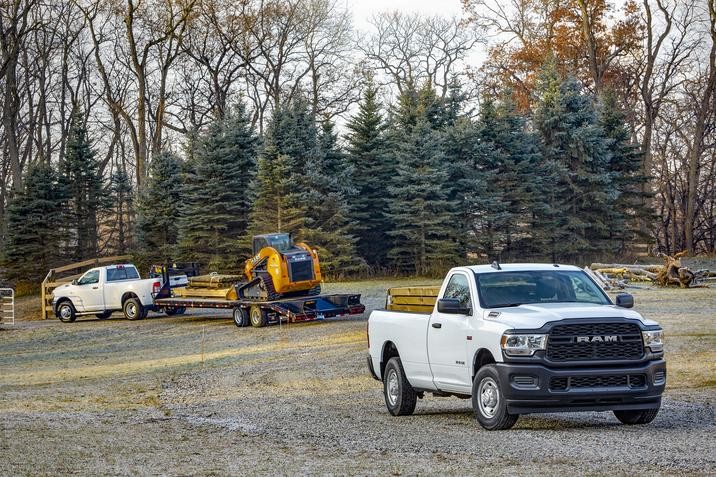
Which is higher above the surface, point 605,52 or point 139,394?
point 605,52

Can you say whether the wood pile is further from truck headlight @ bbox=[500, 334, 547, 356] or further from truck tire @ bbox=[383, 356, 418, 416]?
truck headlight @ bbox=[500, 334, 547, 356]

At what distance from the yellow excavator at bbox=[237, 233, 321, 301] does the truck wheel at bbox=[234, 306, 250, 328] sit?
1.77 ft

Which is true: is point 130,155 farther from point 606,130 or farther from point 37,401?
point 37,401

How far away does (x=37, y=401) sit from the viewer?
19.3 m

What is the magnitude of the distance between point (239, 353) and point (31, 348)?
27.3 ft

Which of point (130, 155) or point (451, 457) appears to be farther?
point (130, 155)

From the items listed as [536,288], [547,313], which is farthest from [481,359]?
[536,288]

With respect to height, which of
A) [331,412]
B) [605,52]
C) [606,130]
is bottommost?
[331,412]

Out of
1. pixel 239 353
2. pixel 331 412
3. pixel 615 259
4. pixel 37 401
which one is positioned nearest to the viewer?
pixel 331 412

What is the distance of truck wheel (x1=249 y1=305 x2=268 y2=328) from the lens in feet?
110

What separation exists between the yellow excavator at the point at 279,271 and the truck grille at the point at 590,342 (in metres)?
21.7

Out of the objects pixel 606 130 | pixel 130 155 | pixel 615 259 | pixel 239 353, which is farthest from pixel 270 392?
pixel 130 155

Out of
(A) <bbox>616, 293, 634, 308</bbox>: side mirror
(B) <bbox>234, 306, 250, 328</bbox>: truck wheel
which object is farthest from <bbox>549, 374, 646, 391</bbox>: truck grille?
(B) <bbox>234, 306, 250, 328</bbox>: truck wheel

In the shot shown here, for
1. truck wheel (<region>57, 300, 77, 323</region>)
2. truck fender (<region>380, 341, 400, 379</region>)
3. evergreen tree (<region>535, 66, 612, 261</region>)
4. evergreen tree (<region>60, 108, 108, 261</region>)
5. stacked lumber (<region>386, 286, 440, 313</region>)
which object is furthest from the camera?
evergreen tree (<region>60, 108, 108, 261</region>)
